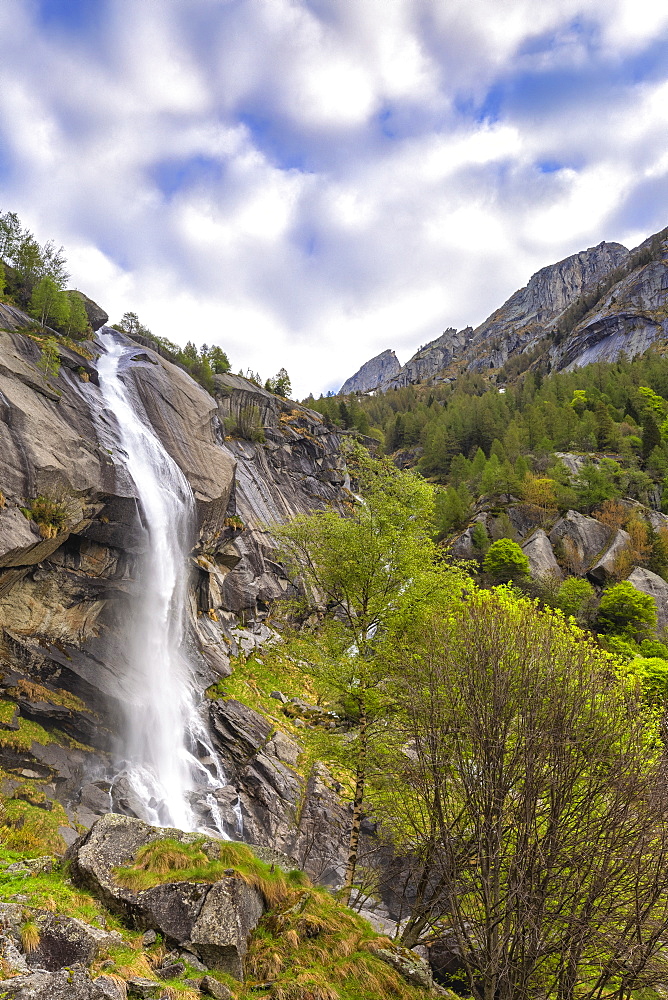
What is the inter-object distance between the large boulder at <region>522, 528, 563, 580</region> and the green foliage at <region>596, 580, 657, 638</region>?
5.74 m

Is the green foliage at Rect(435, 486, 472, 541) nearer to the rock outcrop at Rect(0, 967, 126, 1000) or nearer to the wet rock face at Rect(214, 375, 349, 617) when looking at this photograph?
the wet rock face at Rect(214, 375, 349, 617)

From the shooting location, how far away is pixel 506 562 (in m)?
50.6

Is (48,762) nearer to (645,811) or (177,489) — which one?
(177,489)

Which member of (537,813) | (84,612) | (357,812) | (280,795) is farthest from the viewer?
(84,612)

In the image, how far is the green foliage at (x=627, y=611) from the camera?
44250 mm

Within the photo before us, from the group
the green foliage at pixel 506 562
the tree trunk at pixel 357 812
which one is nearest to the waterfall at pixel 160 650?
the tree trunk at pixel 357 812

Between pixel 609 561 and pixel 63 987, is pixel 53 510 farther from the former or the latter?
pixel 609 561

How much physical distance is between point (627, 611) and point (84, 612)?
145 ft

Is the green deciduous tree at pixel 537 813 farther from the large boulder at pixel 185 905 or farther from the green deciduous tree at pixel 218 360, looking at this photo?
the green deciduous tree at pixel 218 360

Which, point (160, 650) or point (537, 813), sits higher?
point (537, 813)

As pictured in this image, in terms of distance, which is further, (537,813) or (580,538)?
(580,538)

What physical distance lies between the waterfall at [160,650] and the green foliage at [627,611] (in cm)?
3761

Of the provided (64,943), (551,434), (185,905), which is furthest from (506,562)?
(64,943)

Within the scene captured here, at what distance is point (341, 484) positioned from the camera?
6838 centimetres
